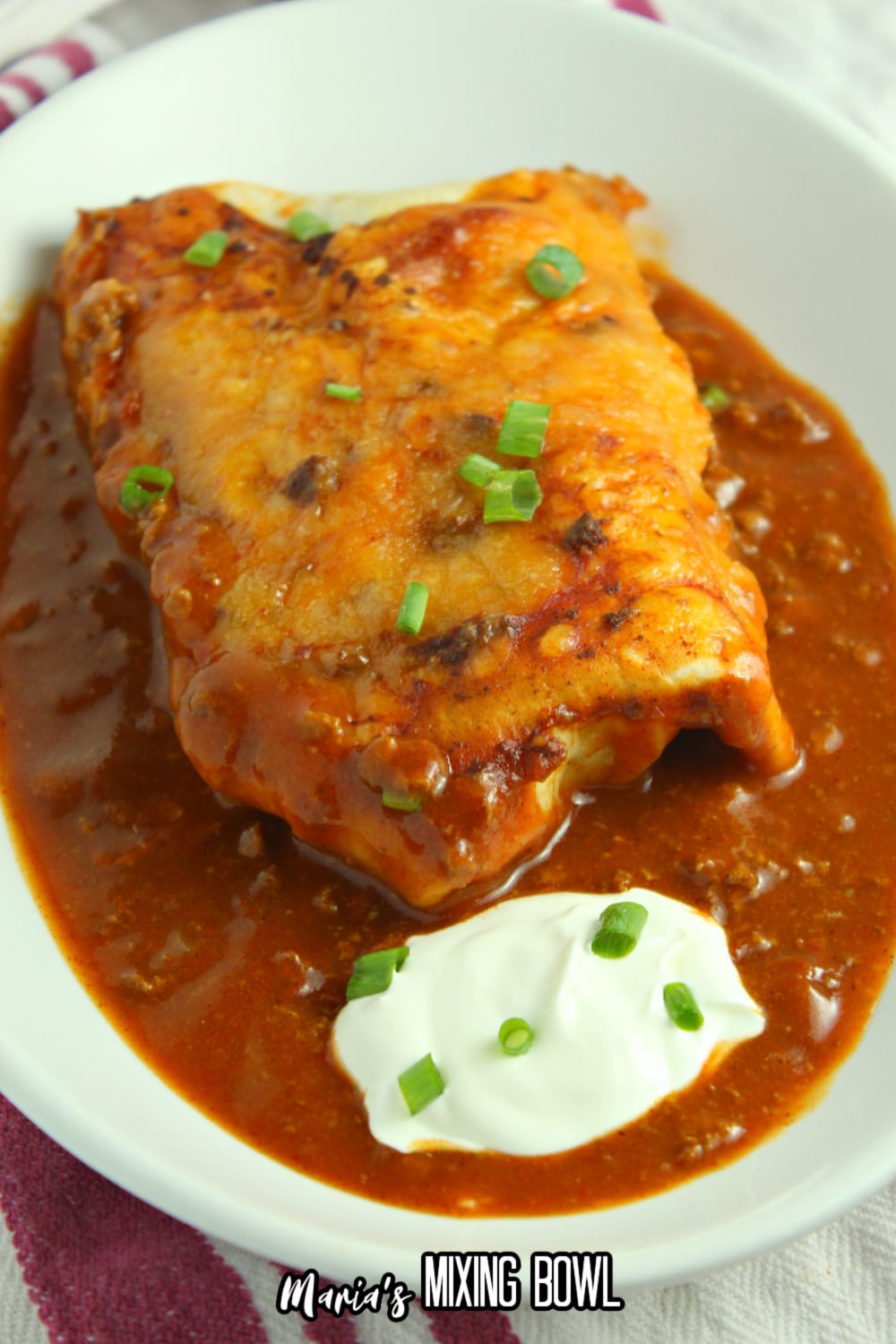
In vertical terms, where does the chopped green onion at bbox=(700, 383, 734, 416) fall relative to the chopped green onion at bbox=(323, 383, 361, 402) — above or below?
above

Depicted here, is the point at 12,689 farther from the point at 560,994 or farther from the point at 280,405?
the point at 560,994

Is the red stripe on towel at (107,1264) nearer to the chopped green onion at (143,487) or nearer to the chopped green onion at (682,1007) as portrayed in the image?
the chopped green onion at (682,1007)

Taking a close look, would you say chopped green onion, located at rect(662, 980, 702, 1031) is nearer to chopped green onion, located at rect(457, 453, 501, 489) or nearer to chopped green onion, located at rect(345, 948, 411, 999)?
chopped green onion, located at rect(345, 948, 411, 999)

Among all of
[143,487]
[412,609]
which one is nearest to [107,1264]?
[412,609]

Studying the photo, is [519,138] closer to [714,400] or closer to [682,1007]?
[714,400]

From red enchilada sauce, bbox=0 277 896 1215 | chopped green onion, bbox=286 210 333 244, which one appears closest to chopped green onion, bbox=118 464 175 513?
red enchilada sauce, bbox=0 277 896 1215

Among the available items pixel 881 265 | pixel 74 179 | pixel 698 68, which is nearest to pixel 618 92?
pixel 698 68
